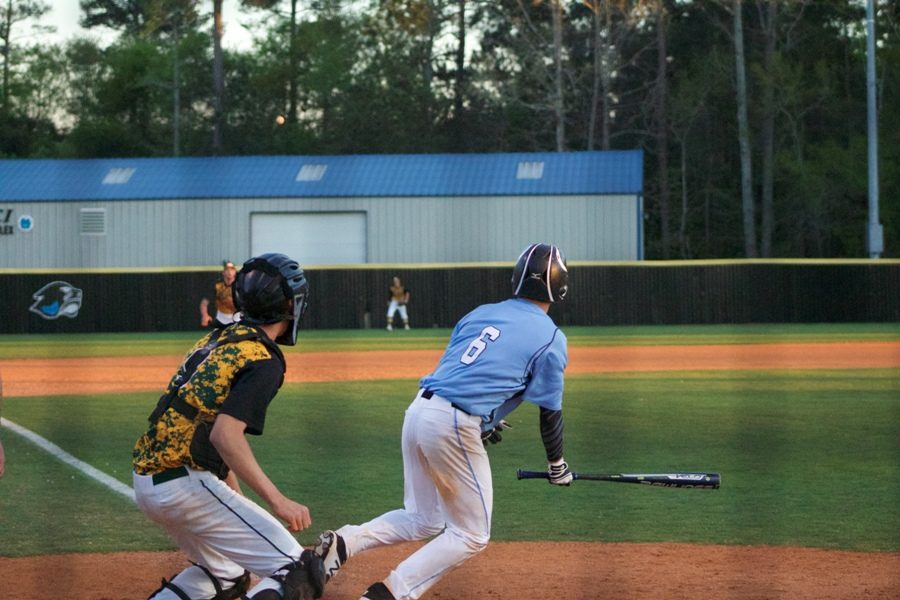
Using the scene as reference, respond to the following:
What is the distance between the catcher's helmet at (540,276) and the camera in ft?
19.2

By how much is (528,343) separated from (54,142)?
5792 cm

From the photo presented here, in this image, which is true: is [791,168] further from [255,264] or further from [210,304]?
[255,264]

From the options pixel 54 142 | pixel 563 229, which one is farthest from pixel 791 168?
pixel 54 142

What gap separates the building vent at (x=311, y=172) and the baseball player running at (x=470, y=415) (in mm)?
36682

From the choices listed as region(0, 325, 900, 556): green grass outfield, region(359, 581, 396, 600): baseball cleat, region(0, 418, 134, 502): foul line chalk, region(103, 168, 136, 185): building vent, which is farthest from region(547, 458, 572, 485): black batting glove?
region(103, 168, 136, 185): building vent

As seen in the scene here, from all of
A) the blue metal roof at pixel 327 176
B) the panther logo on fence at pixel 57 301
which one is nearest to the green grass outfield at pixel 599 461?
the panther logo on fence at pixel 57 301

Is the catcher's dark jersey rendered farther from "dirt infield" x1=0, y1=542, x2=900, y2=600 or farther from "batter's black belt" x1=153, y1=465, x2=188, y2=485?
"dirt infield" x1=0, y1=542, x2=900, y2=600

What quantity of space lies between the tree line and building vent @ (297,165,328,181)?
917 centimetres

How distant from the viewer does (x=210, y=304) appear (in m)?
36.1

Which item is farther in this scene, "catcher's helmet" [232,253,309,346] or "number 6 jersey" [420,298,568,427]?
"number 6 jersey" [420,298,568,427]

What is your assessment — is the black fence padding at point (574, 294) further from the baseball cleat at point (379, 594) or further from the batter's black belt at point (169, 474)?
the batter's black belt at point (169, 474)

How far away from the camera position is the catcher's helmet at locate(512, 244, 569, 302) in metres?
5.86

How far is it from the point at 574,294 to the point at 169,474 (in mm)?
31854

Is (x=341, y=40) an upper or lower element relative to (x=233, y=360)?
upper
